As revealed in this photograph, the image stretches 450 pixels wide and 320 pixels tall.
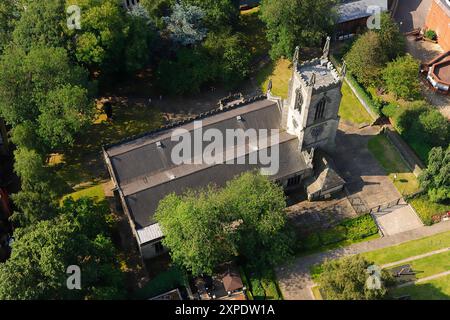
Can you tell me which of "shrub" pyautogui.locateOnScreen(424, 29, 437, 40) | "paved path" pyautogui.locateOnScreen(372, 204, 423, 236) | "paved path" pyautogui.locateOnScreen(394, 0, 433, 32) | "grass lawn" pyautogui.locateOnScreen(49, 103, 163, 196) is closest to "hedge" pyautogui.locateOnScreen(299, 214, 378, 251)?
"paved path" pyautogui.locateOnScreen(372, 204, 423, 236)

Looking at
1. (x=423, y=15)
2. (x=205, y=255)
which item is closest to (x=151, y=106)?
(x=205, y=255)

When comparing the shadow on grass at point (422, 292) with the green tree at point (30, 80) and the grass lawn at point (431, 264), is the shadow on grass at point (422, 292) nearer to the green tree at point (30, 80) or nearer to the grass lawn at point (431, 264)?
the grass lawn at point (431, 264)

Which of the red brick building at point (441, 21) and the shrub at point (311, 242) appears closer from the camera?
the shrub at point (311, 242)

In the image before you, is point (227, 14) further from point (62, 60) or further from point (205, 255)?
point (205, 255)

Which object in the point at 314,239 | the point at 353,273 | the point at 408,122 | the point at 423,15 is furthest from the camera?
the point at 423,15

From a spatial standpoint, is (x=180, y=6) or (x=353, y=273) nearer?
(x=353, y=273)

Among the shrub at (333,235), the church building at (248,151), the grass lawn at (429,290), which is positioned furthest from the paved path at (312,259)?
the church building at (248,151)
